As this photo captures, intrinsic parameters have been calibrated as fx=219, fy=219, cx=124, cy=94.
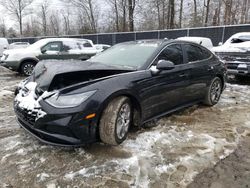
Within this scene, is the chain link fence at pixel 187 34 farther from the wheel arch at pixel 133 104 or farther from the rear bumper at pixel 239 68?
the wheel arch at pixel 133 104

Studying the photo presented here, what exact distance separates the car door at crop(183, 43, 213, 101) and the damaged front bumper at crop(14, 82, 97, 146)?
2.27m

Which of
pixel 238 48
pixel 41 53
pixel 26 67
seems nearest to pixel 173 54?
pixel 238 48

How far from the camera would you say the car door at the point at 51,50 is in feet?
28.7

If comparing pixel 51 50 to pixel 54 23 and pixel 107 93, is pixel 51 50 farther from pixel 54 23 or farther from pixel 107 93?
pixel 54 23

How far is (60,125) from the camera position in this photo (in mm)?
2416

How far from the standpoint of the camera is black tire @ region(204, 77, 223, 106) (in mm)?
4711

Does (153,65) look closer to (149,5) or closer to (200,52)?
(200,52)

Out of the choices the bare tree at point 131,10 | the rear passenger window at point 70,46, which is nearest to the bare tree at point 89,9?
the bare tree at point 131,10

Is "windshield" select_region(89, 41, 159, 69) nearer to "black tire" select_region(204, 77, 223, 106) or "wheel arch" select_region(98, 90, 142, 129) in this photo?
"wheel arch" select_region(98, 90, 142, 129)

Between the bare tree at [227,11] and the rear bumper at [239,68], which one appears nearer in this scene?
the rear bumper at [239,68]

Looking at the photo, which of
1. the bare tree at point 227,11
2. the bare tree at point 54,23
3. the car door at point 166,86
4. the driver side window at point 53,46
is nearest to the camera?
the car door at point 166,86

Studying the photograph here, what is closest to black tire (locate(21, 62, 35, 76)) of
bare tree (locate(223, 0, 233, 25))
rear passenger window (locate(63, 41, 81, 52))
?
rear passenger window (locate(63, 41, 81, 52))

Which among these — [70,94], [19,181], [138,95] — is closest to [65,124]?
[70,94]

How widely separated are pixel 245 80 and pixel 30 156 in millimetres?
7768
